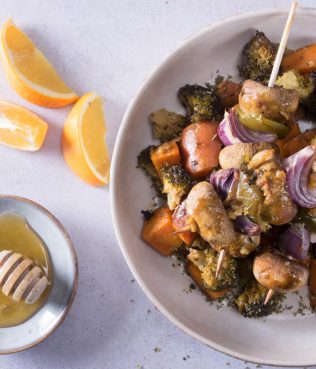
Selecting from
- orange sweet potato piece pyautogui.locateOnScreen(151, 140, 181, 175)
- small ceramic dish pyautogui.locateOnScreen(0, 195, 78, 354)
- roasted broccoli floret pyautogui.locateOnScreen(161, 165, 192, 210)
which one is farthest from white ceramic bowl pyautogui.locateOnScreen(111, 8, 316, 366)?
small ceramic dish pyautogui.locateOnScreen(0, 195, 78, 354)

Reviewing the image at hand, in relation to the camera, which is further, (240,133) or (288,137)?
(288,137)

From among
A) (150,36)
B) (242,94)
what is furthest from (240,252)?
(150,36)

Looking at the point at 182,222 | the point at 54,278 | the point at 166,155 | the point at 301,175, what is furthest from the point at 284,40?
the point at 54,278

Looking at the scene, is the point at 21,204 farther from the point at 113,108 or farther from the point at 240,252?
the point at 240,252

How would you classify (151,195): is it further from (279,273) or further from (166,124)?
(279,273)

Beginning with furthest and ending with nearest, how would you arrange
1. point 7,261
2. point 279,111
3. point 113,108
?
point 113,108, point 7,261, point 279,111

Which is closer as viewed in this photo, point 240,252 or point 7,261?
point 240,252

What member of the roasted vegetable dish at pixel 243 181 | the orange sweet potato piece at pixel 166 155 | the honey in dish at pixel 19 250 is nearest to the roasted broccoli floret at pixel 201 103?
the roasted vegetable dish at pixel 243 181

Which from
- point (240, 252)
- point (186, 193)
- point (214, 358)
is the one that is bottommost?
point (214, 358)
